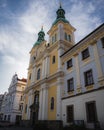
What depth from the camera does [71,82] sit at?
18.8 metres

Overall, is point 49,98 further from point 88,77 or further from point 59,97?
point 88,77

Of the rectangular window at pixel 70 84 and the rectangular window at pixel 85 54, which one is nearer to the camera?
the rectangular window at pixel 85 54

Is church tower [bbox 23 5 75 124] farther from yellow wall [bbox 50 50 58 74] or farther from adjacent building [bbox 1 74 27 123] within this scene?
adjacent building [bbox 1 74 27 123]

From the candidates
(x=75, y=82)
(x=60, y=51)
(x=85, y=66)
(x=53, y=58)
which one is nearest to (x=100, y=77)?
(x=85, y=66)

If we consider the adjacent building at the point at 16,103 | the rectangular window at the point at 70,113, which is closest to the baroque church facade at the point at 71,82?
the rectangular window at the point at 70,113

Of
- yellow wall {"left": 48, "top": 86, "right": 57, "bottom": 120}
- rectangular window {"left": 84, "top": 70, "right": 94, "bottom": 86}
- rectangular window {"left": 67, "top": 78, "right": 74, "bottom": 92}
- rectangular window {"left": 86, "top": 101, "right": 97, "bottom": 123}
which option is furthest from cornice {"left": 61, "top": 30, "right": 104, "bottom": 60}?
rectangular window {"left": 86, "top": 101, "right": 97, "bottom": 123}

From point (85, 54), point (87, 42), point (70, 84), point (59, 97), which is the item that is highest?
point (87, 42)

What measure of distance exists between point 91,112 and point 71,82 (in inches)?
218

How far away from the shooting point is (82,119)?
1470cm

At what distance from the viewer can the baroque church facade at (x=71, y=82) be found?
562 inches

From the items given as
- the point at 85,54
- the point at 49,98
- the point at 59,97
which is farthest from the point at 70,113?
the point at 85,54

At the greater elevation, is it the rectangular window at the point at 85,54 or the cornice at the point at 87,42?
the cornice at the point at 87,42

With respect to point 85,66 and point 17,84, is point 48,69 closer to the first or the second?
point 85,66

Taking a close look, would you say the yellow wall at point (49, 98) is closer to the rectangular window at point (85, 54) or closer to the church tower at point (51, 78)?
the church tower at point (51, 78)
